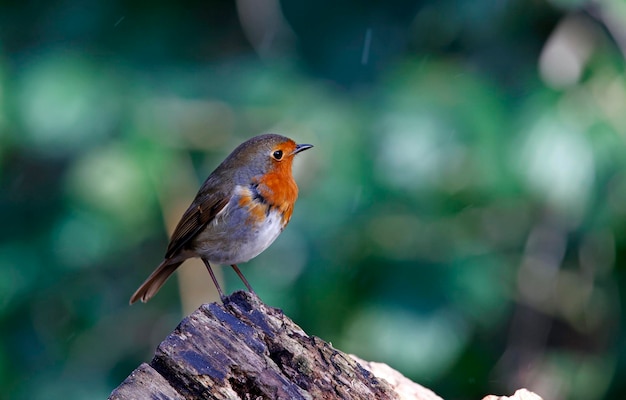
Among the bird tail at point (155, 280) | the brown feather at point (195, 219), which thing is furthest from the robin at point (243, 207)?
the bird tail at point (155, 280)

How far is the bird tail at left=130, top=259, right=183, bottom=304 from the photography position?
4.18 meters

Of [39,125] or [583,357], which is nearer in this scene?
[39,125]

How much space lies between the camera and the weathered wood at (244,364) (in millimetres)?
2438

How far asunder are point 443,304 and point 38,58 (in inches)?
84.9

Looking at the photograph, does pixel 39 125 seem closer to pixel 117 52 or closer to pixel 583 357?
pixel 117 52

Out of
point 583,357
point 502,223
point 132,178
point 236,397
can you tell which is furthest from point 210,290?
point 236,397

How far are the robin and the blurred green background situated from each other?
0.51 m

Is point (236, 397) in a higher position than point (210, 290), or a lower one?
lower

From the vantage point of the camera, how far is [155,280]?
4277 mm

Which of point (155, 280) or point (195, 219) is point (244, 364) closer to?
point (195, 219)

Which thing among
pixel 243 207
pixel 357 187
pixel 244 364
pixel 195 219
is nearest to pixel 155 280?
pixel 195 219

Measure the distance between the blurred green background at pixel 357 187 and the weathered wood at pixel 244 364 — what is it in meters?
1.71

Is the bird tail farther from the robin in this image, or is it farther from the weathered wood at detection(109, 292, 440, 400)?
the weathered wood at detection(109, 292, 440, 400)

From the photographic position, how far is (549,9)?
500 centimetres
